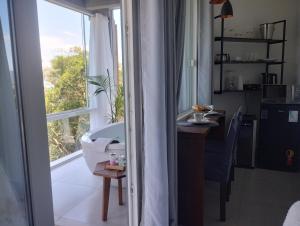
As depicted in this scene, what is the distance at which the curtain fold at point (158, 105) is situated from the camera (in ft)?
5.35

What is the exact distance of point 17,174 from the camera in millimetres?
994

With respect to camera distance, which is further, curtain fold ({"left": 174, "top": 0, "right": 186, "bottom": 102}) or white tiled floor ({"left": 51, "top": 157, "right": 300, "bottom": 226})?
white tiled floor ({"left": 51, "top": 157, "right": 300, "bottom": 226})

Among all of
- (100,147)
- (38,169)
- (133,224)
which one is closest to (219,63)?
(100,147)

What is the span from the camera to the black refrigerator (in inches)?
126

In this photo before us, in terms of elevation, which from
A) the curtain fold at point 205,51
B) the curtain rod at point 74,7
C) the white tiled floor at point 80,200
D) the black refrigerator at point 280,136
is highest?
the curtain rod at point 74,7

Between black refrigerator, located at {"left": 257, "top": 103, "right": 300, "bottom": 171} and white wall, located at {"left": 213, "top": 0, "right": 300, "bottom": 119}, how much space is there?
0.63 meters

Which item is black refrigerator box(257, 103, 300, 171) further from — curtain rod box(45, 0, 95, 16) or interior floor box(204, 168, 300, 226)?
curtain rod box(45, 0, 95, 16)

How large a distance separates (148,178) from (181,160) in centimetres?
42

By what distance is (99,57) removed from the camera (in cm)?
443

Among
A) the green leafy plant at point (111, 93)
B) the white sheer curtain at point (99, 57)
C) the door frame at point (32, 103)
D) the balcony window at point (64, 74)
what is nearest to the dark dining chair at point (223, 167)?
the door frame at point (32, 103)

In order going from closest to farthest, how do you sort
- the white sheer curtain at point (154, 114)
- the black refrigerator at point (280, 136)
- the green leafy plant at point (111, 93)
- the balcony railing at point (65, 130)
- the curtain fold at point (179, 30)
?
the white sheer curtain at point (154, 114)
the curtain fold at point (179, 30)
the black refrigerator at point (280, 136)
the balcony railing at point (65, 130)
the green leafy plant at point (111, 93)

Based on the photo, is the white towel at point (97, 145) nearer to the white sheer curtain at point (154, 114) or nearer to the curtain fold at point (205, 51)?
the white sheer curtain at point (154, 114)

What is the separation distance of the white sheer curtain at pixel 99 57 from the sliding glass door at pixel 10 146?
3234mm

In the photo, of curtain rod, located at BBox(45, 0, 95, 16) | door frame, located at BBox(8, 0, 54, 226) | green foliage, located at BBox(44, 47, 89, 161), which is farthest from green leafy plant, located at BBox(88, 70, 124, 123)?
door frame, located at BBox(8, 0, 54, 226)
